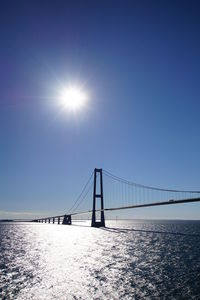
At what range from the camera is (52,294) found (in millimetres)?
13125

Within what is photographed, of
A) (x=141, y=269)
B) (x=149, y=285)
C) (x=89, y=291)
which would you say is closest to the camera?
(x=89, y=291)

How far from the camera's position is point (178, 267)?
20.6 metres

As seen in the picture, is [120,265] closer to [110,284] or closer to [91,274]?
[91,274]

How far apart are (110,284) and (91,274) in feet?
10.1

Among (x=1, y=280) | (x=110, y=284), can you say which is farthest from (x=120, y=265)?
(x=1, y=280)

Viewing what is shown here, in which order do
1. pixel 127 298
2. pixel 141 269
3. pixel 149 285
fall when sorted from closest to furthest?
pixel 127 298, pixel 149 285, pixel 141 269

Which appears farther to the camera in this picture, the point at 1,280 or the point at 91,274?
the point at 91,274

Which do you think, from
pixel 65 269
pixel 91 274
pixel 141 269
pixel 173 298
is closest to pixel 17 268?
pixel 65 269

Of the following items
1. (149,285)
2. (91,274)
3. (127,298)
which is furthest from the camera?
(91,274)

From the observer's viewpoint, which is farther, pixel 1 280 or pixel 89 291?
pixel 1 280

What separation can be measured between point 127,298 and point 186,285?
14.9 feet

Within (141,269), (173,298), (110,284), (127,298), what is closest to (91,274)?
(110,284)

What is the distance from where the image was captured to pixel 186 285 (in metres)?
14.8

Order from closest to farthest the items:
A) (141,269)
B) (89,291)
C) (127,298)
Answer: (127,298) < (89,291) < (141,269)
